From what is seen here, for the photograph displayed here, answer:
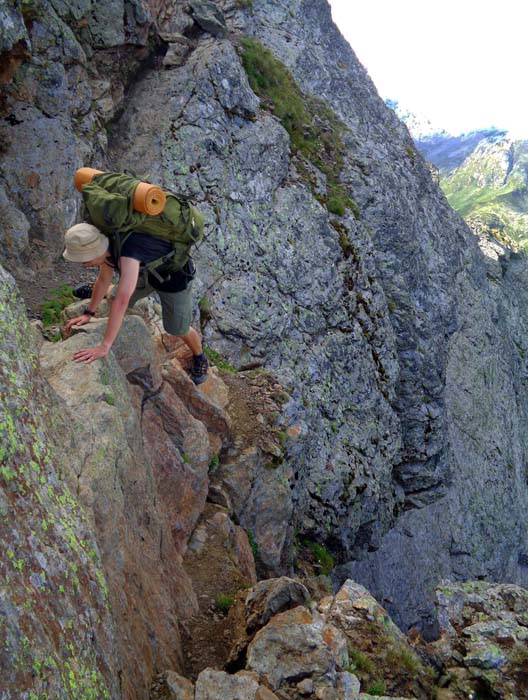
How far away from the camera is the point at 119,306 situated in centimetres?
748

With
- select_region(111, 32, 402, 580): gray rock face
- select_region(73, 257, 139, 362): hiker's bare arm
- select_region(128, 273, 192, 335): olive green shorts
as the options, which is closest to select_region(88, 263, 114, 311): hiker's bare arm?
select_region(128, 273, 192, 335): olive green shorts

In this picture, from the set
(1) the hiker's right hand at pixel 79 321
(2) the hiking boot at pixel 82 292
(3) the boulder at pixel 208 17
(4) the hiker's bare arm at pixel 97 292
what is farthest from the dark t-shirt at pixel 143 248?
(3) the boulder at pixel 208 17

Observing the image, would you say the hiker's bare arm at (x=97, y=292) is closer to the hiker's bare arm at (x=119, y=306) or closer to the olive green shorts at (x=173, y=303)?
the olive green shorts at (x=173, y=303)

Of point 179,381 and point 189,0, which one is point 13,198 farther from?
point 189,0

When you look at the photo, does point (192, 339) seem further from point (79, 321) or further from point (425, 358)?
point (425, 358)

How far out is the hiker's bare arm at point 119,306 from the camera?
748 centimetres

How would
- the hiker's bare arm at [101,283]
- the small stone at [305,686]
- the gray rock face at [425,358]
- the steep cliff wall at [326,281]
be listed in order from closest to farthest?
the small stone at [305,686] < the hiker's bare arm at [101,283] < the steep cliff wall at [326,281] < the gray rock face at [425,358]

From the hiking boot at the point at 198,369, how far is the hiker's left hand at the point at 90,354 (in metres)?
4.63

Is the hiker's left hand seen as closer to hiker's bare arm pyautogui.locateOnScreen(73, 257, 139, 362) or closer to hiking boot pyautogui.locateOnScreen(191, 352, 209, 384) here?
hiker's bare arm pyautogui.locateOnScreen(73, 257, 139, 362)

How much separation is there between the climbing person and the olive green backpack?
0.31 feet

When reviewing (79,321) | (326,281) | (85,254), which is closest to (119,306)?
(85,254)

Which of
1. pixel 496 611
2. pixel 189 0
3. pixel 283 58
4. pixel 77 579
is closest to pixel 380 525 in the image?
pixel 496 611

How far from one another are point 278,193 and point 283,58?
14.7 m

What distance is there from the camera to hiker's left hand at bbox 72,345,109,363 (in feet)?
25.7
